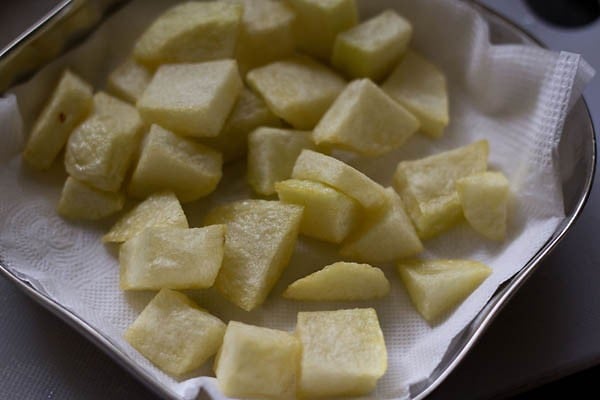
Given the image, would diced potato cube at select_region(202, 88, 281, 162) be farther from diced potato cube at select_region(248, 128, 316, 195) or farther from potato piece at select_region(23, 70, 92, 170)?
potato piece at select_region(23, 70, 92, 170)

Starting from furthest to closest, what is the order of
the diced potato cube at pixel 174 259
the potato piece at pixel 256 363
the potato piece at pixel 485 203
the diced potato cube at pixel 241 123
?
the diced potato cube at pixel 241 123
the potato piece at pixel 485 203
the diced potato cube at pixel 174 259
the potato piece at pixel 256 363

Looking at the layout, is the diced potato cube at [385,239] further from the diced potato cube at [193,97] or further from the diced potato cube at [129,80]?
the diced potato cube at [129,80]

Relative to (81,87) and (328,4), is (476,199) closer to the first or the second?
(328,4)

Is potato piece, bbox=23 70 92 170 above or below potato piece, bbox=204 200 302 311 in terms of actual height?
above

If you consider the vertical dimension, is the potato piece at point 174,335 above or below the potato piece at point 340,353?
above

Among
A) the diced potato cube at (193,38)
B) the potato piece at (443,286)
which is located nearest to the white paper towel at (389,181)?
the potato piece at (443,286)

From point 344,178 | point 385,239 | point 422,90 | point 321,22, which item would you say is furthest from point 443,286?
point 321,22

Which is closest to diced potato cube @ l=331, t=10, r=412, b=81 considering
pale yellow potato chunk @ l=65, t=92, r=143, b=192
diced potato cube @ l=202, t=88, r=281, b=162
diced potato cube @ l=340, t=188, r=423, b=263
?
diced potato cube @ l=202, t=88, r=281, b=162

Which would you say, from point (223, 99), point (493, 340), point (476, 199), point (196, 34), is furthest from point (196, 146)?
point (493, 340)
